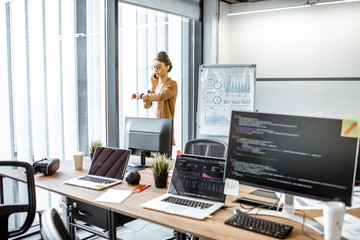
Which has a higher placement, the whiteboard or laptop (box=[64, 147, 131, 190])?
the whiteboard

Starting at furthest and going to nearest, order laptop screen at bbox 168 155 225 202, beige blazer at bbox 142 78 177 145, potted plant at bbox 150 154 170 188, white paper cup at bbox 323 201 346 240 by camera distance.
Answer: beige blazer at bbox 142 78 177 145
potted plant at bbox 150 154 170 188
laptop screen at bbox 168 155 225 202
white paper cup at bbox 323 201 346 240

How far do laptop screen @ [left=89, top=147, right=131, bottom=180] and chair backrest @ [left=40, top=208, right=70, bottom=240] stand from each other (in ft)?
4.62

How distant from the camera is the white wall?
14.9 ft

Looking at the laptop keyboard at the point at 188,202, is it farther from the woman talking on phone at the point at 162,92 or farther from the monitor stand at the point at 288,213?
the woman talking on phone at the point at 162,92

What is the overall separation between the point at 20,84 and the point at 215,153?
1865 mm

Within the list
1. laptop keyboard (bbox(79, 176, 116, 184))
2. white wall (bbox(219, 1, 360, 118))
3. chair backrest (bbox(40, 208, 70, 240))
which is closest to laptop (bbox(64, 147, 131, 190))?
laptop keyboard (bbox(79, 176, 116, 184))

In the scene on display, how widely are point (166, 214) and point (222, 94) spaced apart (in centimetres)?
333

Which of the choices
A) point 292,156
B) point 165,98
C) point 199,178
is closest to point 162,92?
point 165,98

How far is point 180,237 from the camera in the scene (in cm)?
188

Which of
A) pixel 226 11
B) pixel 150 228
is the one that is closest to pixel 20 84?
pixel 150 228

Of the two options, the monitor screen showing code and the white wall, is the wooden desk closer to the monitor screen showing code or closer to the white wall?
the monitor screen showing code

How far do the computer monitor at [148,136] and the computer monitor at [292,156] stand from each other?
0.82m

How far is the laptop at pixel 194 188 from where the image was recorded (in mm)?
1783

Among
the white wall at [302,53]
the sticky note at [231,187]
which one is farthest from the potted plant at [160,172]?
the white wall at [302,53]
